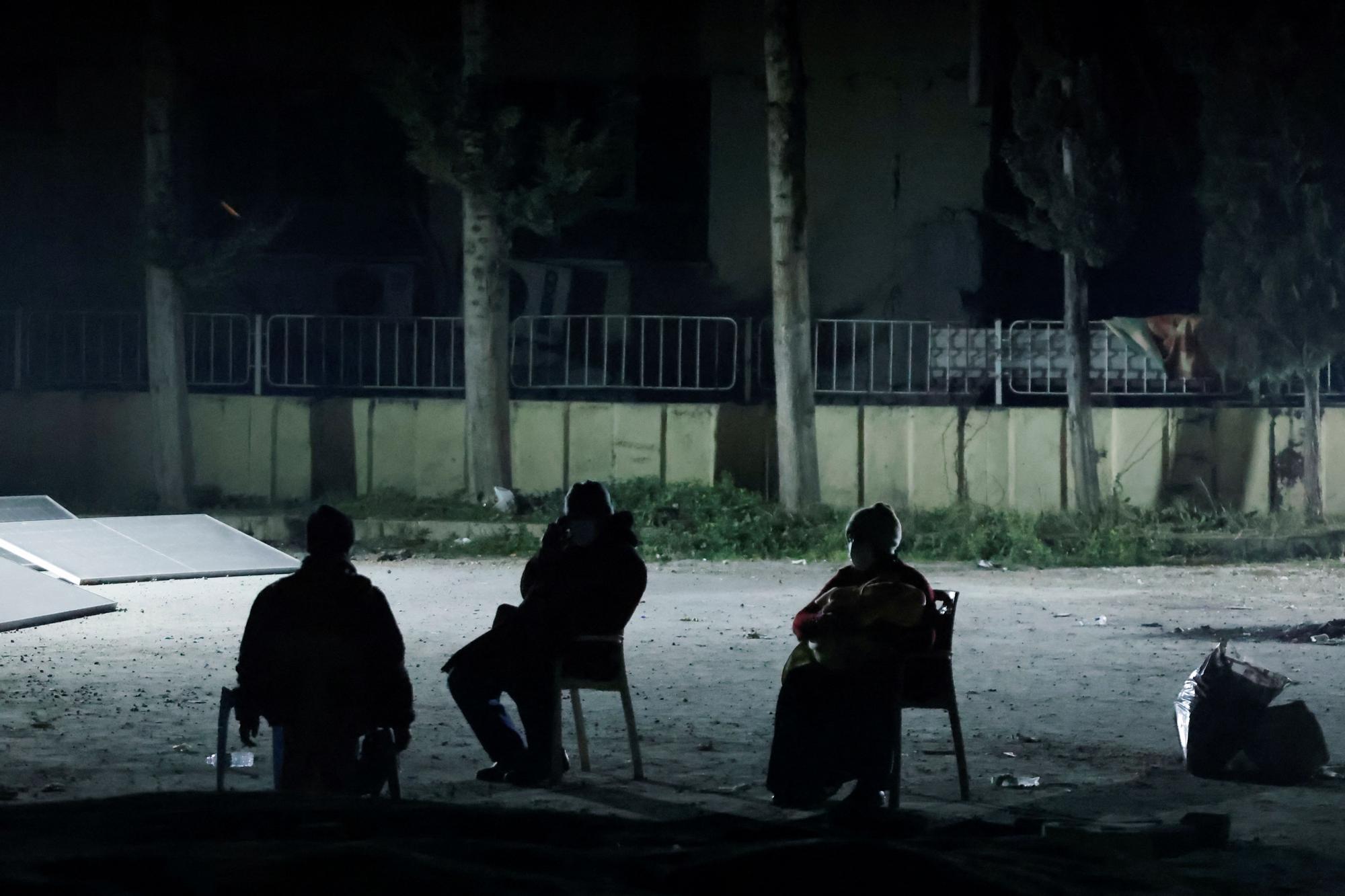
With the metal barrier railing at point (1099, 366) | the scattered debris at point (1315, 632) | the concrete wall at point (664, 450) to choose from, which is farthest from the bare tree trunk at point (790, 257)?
the scattered debris at point (1315, 632)

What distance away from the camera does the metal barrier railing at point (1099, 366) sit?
20000mm

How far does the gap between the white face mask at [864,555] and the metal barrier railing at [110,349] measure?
15.6 meters

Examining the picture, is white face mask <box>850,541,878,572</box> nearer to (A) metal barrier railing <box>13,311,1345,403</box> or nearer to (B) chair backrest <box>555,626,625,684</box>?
(B) chair backrest <box>555,626,625,684</box>

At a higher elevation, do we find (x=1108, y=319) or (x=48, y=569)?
(x=1108, y=319)

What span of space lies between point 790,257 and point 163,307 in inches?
287

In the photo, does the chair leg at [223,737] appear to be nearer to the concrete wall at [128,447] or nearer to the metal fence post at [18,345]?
the concrete wall at [128,447]

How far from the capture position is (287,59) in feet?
77.9

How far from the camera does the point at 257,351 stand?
68.7ft

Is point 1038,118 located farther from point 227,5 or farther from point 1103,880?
point 1103,880

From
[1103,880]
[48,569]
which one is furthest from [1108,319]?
[1103,880]

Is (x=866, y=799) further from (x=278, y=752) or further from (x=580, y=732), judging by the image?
(x=278, y=752)

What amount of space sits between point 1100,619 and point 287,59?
15.1 metres

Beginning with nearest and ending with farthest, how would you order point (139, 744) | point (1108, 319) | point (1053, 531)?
1. point (139, 744)
2. point (1053, 531)
3. point (1108, 319)

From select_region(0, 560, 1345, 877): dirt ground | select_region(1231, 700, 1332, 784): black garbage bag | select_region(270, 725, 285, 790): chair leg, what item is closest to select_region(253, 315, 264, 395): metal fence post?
select_region(0, 560, 1345, 877): dirt ground
